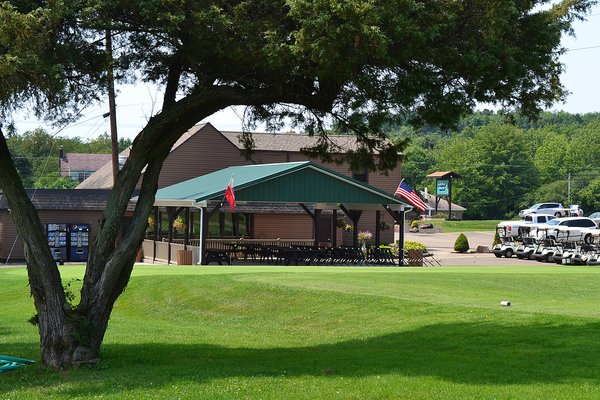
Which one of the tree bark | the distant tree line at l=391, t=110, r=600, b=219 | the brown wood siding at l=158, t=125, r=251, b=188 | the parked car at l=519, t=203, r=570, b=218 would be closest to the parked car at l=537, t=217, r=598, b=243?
the brown wood siding at l=158, t=125, r=251, b=188

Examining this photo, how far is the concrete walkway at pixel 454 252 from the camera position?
4862 centimetres

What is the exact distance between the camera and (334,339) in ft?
59.6

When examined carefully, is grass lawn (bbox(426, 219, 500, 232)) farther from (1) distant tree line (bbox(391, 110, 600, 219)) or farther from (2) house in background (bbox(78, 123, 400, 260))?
(2) house in background (bbox(78, 123, 400, 260))

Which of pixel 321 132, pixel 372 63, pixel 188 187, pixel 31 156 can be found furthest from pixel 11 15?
pixel 31 156

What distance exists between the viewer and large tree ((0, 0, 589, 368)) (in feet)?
42.4

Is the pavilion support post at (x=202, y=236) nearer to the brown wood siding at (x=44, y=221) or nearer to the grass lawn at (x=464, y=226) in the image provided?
the brown wood siding at (x=44, y=221)

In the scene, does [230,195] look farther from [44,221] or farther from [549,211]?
[549,211]

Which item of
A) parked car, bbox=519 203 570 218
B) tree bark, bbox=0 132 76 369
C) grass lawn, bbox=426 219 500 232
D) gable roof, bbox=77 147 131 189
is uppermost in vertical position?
gable roof, bbox=77 147 131 189

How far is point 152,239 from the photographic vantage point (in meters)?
53.1

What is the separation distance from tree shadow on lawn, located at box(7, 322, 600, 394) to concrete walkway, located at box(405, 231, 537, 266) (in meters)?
29.9

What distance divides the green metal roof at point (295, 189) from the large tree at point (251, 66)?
86.5ft

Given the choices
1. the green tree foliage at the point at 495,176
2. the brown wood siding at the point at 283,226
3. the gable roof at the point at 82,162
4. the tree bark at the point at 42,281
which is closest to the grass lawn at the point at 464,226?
the green tree foliage at the point at 495,176

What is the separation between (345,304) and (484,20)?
31.6 ft

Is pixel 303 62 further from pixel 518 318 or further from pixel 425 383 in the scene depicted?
pixel 518 318
